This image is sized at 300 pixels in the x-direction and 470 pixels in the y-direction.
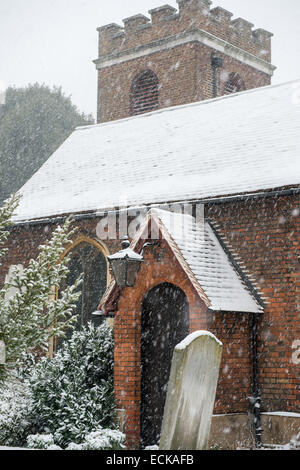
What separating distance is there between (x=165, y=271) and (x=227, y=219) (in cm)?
206

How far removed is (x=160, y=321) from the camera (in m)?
12.0

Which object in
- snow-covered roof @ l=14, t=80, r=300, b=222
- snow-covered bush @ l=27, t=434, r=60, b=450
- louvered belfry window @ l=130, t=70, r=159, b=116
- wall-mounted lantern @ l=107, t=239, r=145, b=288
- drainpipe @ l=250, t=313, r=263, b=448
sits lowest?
snow-covered bush @ l=27, t=434, r=60, b=450

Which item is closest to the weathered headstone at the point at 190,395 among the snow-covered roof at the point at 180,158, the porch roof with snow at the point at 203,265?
the porch roof with snow at the point at 203,265

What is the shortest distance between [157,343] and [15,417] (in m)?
2.80

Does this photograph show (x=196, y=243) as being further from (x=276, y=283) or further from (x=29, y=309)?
(x=29, y=309)

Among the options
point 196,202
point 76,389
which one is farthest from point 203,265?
point 76,389

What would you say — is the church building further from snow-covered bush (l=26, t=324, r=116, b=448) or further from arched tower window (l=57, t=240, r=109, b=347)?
snow-covered bush (l=26, t=324, r=116, b=448)

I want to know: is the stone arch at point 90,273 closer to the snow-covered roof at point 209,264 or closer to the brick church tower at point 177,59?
the snow-covered roof at point 209,264

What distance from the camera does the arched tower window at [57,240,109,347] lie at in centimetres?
1488

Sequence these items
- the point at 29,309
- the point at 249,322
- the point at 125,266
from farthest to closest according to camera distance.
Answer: the point at 249,322 < the point at 125,266 < the point at 29,309

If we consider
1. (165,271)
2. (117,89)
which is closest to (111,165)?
(165,271)

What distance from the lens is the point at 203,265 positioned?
11227 millimetres

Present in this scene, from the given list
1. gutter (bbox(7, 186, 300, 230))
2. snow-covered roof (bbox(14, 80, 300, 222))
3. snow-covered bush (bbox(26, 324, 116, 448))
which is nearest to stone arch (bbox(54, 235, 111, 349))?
gutter (bbox(7, 186, 300, 230))

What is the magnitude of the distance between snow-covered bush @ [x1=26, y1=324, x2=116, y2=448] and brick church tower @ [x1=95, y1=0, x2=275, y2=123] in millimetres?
12622
